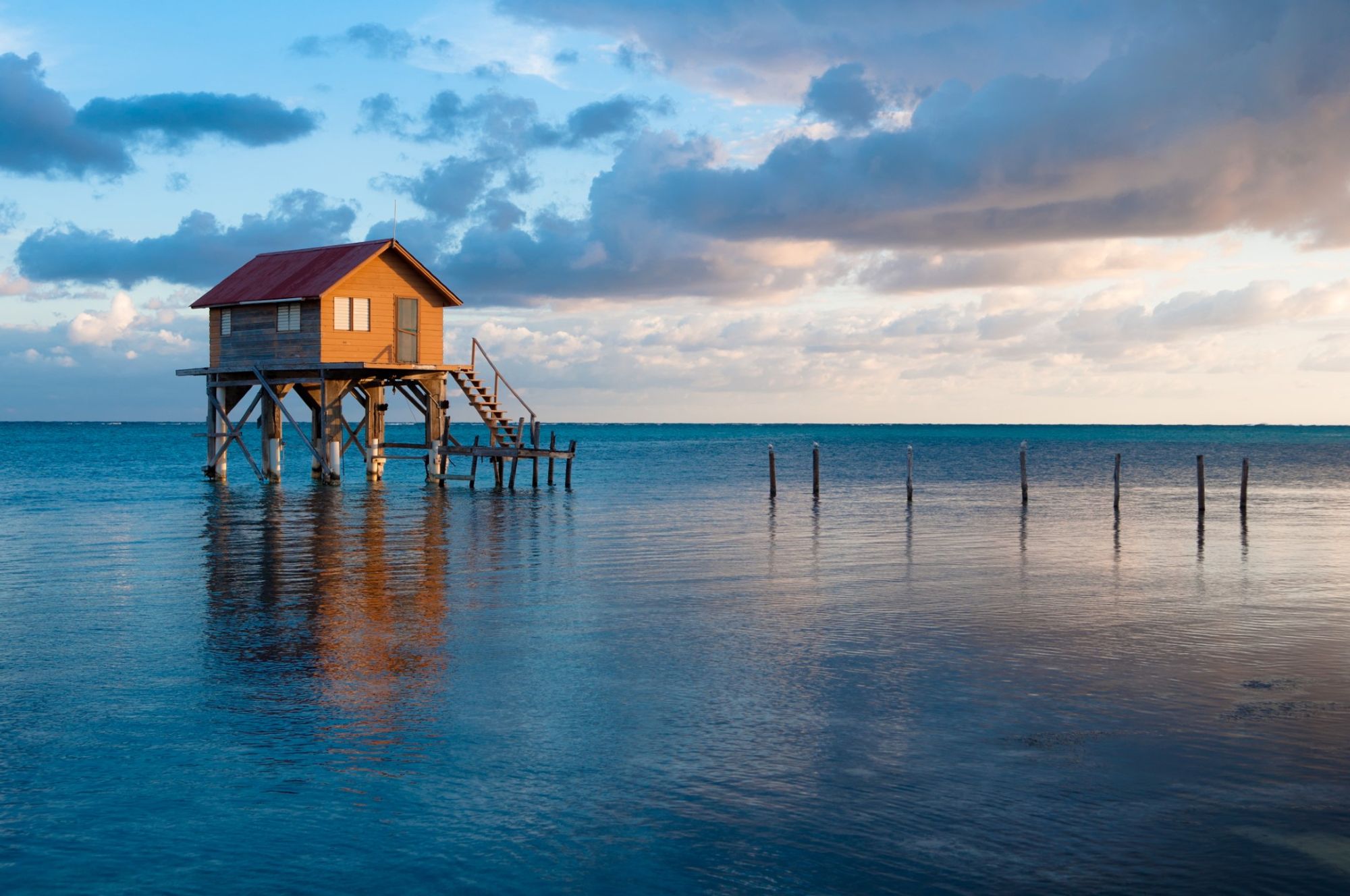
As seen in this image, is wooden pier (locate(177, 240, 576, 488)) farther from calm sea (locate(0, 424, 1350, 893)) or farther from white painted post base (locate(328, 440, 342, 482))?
calm sea (locate(0, 424, 1350, 893))

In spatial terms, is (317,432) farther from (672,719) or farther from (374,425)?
(672,719)

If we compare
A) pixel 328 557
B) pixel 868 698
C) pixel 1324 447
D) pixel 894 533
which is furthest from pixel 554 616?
pixel 1324 447

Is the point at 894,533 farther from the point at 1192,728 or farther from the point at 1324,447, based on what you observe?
the point at 1324,447

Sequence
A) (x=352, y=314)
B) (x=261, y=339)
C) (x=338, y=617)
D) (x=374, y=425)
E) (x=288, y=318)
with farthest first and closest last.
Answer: (x=374, y=425), (x=261, y=339), (x=288, y=318), (x=352, y=314), (x=338, y=617)

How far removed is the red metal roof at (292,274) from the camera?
42281 mm

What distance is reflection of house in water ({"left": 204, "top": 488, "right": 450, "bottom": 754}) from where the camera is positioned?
41.1 ft

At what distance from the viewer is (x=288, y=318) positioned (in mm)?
43219

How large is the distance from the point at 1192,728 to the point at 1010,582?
994 centimetres

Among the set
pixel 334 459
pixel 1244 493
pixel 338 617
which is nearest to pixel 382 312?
pixel 334 459

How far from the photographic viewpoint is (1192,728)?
11398 millimetres

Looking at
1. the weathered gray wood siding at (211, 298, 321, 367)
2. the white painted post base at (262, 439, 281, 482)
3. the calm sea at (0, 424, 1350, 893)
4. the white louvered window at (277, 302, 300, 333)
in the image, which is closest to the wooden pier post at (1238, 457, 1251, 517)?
the calm sea at (0, 424, 1350, 893)

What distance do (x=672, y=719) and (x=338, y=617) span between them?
751 centimetres

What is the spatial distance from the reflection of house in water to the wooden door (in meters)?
12.3

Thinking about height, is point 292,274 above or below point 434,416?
above
